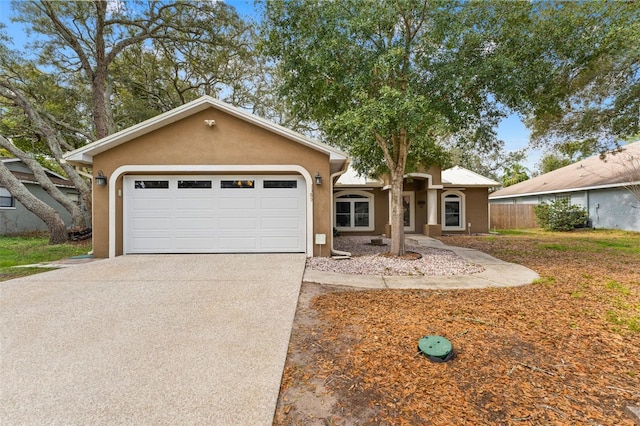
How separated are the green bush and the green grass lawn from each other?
21.5 metres

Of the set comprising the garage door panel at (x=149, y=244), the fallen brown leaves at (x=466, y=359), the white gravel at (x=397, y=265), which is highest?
the garage door panel at (x=149, y=244)

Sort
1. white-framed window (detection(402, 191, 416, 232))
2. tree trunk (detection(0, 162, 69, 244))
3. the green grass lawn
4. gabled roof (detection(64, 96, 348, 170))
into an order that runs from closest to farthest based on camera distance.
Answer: the green grass lawn
gabled roof (detection(64, 96, 348, 170))
tree trunk (detection(0, 162, 69, 244))
white-framed window (detection(402, 191, 416, 232))

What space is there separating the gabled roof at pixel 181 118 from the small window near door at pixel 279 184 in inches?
44.3

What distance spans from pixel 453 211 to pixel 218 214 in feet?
38.9

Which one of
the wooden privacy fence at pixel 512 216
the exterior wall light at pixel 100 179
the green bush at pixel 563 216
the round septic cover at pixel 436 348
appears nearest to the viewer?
the round septic cover at pixel 436 348

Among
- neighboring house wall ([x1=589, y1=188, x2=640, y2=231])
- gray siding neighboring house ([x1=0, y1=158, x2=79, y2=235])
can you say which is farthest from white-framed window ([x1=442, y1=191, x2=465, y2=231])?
gray siding neighboring house ([x1=0, y1=158, x2=79, y2=235])

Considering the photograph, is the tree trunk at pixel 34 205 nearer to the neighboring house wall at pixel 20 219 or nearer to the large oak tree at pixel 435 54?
the neighboring house wall at pixel 20 219

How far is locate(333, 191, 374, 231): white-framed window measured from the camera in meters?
14.8

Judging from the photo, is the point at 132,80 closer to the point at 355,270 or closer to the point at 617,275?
the point at 355,270

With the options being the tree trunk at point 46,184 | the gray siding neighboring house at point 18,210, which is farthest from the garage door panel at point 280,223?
the gray siding neighboring house at point 18,210

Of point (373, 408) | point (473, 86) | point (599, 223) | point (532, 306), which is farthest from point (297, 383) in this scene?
point (599, 223)

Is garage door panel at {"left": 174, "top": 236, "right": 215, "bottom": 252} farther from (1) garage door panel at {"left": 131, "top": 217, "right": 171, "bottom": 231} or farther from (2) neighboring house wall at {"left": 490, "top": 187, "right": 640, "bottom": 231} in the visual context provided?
(2) neighboring house wall at {"left": 490, "top": 187, "right": 640, "bottom": 231}

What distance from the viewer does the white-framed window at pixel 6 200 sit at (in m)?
14.3

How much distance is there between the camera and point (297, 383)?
8.14 ft
